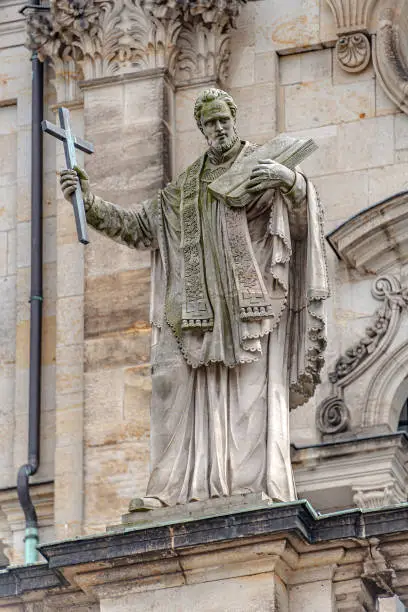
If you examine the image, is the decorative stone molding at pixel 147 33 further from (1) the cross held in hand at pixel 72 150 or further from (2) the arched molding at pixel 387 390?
(1) the cross held in hand at pixel 72 150

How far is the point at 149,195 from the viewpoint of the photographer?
1931 cm

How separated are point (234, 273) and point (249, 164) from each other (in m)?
0.65

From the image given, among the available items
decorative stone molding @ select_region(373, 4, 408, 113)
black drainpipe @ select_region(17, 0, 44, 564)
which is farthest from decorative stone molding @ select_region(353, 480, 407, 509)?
decorative stone molding @ select_region(373, 4, 408, 113)

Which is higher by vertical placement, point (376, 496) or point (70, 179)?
point (376, 496)

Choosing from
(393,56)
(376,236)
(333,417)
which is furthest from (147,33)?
(333,417)

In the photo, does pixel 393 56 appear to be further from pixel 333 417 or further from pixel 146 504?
pixel 146 504

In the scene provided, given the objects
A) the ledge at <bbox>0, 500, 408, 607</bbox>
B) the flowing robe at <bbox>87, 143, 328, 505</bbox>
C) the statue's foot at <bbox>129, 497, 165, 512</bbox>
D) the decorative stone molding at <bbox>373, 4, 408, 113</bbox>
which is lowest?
the ledge at <bbox>0, 500, 408, 607</bbox>

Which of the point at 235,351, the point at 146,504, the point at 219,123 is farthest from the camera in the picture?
the point at 219,123

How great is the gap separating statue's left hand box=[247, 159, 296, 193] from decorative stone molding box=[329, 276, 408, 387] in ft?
13.9

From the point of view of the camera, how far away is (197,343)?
1480cm

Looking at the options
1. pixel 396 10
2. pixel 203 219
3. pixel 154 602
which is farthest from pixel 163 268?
pixel 396 10

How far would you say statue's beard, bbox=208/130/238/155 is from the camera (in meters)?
15.1

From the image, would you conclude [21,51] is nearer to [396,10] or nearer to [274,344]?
[396,10]

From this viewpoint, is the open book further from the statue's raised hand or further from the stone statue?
the statue's raised hand
